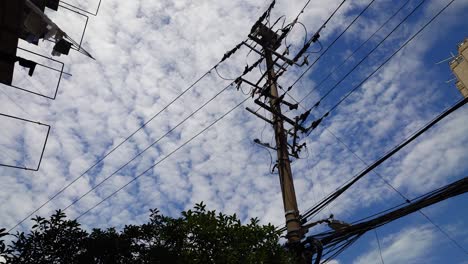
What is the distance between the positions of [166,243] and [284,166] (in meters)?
4.12

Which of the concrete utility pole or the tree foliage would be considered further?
the concrete utility pole

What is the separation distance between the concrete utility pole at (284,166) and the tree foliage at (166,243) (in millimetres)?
1564

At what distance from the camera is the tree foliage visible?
671 centimetres

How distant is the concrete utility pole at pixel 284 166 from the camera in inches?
345

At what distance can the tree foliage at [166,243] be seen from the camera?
6.71 metres

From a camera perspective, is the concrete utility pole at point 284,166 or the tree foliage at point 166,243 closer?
the tree foliage at point 166,243

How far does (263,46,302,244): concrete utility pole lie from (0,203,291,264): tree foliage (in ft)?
5.13

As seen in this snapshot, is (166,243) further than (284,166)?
No

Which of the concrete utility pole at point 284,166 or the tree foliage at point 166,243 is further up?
the concrete utility pole at point 284,166

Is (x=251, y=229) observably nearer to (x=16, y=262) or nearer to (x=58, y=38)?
(x=16, y=262)

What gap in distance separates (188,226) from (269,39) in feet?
23.6

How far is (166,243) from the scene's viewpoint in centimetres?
718

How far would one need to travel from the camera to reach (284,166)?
392 inches

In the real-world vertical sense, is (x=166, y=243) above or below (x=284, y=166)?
below
